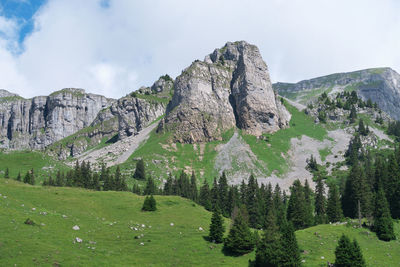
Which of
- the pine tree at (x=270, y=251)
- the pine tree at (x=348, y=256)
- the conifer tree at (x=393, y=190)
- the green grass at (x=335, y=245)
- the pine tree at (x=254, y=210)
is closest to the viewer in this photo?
the pine tree at (x=348, y=256)

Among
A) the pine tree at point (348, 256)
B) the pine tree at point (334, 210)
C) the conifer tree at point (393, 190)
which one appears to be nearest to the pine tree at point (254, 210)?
the pine tree at point (334, 210)

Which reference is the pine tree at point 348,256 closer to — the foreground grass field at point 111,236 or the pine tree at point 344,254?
the pine tree at point 344,254

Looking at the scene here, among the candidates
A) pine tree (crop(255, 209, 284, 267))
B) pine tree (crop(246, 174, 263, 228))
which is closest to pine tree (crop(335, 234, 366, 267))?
pine tree (crop(255, 209, 284, 267))

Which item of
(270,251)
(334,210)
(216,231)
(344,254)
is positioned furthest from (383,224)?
(216,231)

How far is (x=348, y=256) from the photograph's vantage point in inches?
2302

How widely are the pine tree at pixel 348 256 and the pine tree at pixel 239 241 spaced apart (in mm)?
16624

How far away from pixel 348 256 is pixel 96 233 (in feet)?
149

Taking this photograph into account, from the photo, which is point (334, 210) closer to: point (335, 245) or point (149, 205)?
point (335, 245)

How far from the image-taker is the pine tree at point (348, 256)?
190ft

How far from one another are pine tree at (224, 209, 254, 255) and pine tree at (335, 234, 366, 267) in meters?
16.6

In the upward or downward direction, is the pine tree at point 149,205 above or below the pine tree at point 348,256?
above

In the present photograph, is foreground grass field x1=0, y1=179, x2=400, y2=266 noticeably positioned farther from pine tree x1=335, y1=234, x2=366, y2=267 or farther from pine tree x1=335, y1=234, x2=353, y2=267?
pine tree x1=335, y1=234, x2=366, y2=267

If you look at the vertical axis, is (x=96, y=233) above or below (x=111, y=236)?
above

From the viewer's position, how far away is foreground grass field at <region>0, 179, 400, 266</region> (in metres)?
53.9
